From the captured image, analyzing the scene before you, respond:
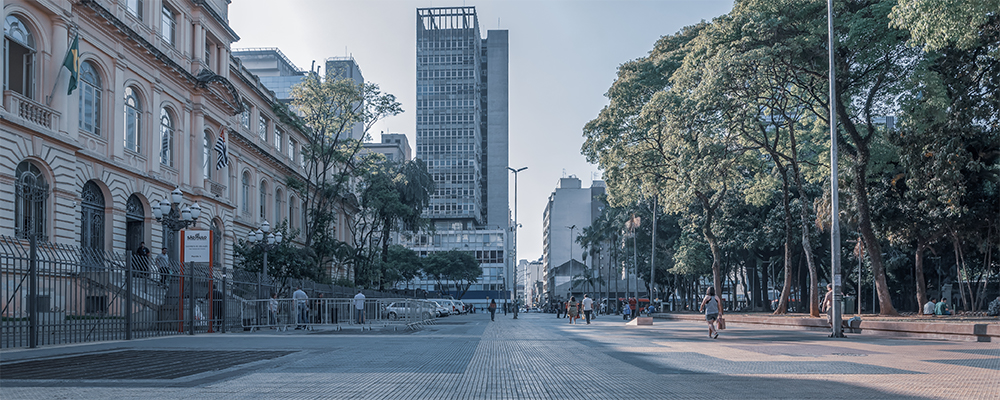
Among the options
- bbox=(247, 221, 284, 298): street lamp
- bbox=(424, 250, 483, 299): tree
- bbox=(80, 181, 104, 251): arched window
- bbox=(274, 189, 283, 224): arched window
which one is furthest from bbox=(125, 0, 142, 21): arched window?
bbox=(424, 250, 483, 299): tree

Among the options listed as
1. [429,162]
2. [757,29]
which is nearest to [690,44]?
[757,29]

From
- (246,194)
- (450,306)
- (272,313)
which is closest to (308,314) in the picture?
(272,313)

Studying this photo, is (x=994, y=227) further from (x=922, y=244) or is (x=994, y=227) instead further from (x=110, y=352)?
(x=110, y=352)

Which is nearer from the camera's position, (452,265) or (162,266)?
(162,266)

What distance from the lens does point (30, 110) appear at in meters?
24.0

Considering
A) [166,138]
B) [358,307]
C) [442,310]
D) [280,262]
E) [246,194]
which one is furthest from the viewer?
[442,310]

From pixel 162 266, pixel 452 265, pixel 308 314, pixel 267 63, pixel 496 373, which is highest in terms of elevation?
pixel 267 63

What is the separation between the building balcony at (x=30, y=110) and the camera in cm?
2298

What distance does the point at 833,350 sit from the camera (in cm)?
1430

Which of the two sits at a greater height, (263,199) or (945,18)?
(945,18)

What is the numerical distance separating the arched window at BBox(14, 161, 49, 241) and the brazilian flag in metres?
2.82

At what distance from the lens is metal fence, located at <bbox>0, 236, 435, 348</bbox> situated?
49.2 ft

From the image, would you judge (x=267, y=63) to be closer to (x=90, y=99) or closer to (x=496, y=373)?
(x=90, y=99)

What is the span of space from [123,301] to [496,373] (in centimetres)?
1196
